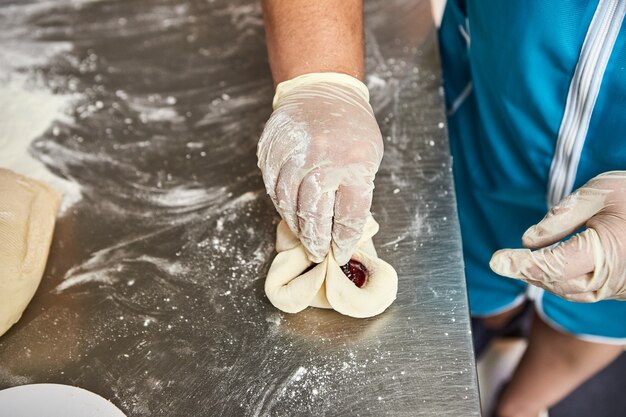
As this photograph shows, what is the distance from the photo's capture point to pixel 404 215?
137cm

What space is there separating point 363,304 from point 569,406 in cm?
163

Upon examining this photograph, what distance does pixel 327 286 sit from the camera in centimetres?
117

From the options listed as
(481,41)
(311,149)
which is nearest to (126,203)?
(311,149)

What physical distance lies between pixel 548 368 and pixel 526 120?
3.27 feet

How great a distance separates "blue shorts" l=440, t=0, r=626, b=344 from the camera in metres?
1.20

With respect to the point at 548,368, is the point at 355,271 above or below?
above

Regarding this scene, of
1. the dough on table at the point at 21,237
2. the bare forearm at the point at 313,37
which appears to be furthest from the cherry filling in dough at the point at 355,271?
the dough on table at the point at 21,237

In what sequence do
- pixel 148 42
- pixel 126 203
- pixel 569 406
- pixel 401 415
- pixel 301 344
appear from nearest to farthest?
pixel 401 415, pixel 301 344, pixel 126 203, pixel 148 42, pixel 569 406

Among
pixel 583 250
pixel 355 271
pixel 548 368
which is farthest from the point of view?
pixel 548 368

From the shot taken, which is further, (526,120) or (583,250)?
(526,120)

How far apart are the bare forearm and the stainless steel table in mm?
273

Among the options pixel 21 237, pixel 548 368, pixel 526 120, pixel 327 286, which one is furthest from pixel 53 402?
pixel 548 368

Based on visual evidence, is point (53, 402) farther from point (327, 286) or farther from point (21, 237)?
point (327, 286)

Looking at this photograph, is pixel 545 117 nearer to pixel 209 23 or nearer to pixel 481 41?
pixel 481 41
